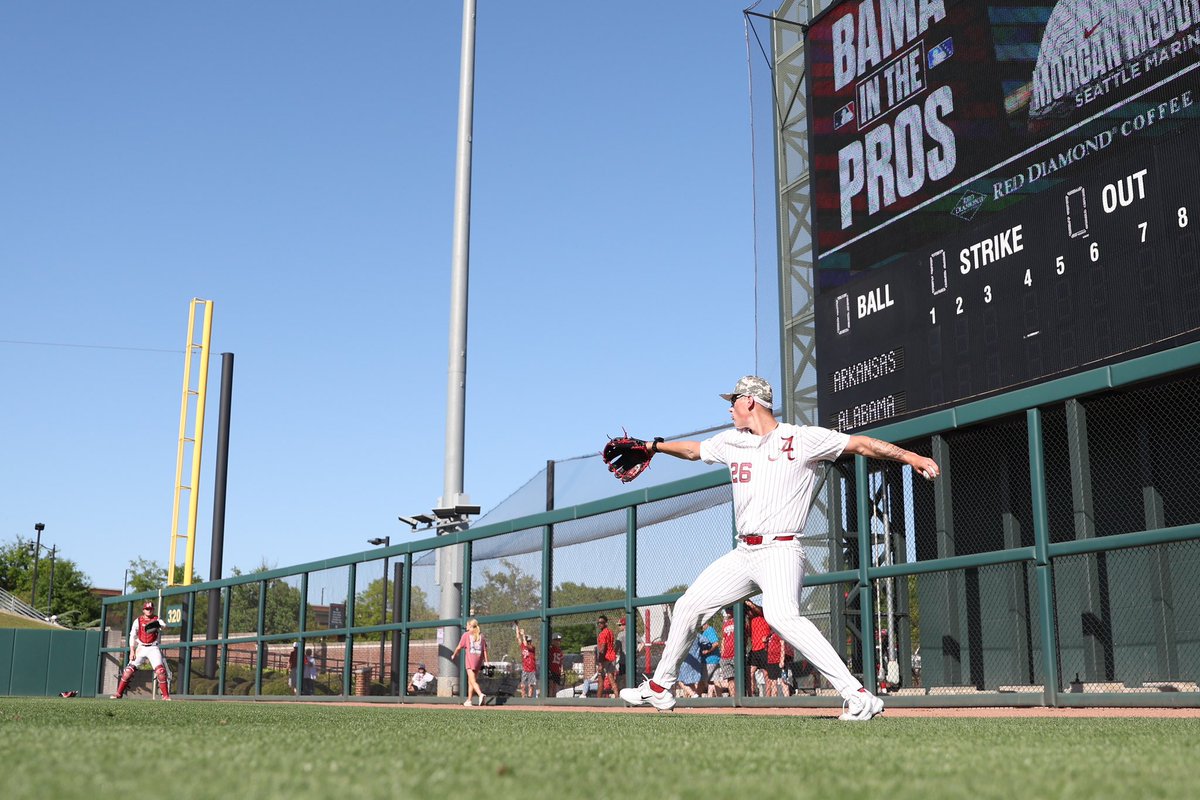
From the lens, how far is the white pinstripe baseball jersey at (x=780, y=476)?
6371 mm

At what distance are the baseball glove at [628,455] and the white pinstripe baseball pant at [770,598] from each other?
→ 90cm

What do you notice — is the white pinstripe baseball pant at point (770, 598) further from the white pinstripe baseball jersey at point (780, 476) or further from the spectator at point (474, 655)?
the spectator at point (474, 655)

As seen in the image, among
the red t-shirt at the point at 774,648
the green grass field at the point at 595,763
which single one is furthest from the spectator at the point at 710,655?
the green grass field at the point at 595,763

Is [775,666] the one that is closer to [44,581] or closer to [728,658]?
[728,658]

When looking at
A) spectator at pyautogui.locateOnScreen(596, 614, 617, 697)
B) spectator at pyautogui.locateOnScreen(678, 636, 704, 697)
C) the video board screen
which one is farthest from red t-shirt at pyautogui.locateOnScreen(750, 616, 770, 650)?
the video board screen

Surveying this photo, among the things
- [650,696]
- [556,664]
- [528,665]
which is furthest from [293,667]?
[650,696]

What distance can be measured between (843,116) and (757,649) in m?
6.07

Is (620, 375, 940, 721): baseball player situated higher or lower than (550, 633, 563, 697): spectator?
higher

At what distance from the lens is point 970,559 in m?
8.62

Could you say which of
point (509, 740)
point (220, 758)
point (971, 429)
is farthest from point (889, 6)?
point (220, 758)

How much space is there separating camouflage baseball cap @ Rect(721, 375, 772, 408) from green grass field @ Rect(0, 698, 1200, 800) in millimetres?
1852

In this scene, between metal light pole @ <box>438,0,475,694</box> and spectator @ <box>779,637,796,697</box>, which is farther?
metal light pole @ <box>438,0,475,694</box>

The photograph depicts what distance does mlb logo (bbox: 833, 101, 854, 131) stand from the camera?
1347 cm

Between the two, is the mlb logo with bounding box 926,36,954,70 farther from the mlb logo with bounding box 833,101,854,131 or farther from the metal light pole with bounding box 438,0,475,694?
the metal light pole with bounding box 438,0,475,694
